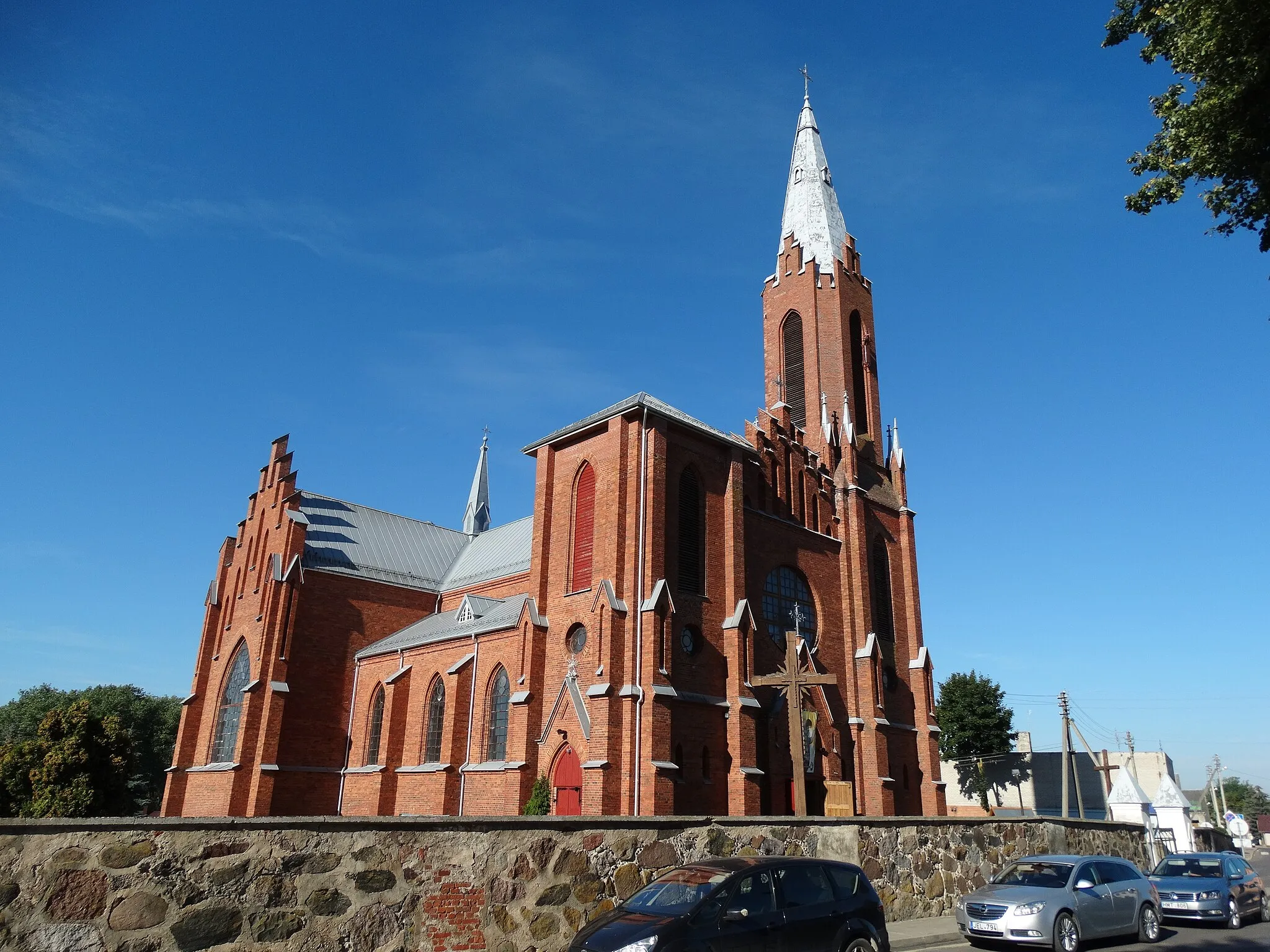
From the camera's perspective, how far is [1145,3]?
1280 cm

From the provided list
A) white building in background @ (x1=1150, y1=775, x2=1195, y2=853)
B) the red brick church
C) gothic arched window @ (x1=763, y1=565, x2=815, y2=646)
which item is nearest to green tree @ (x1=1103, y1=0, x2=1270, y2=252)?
the red brick church

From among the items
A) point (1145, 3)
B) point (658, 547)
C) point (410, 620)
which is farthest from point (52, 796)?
point (1145, 3)

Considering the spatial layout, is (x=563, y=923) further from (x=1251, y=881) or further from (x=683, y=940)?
(x=1251, y=881)

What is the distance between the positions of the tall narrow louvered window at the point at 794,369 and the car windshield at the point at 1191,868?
67.7ft

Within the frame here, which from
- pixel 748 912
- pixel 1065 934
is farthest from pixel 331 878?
pixel 1065 934

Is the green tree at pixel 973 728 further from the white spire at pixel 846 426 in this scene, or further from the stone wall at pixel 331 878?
the stone wall at pixel 331 878

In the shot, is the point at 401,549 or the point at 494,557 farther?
the point at 401,549

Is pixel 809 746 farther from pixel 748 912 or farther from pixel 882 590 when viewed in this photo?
pixel 748 912

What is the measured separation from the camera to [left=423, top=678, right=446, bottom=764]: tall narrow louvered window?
101ft

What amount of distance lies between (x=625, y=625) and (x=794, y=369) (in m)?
17.0

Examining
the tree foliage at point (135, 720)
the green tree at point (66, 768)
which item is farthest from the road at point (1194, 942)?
the tree foliage at point (135, 720)

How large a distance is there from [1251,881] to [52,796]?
132 ft

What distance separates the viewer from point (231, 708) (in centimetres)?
3544

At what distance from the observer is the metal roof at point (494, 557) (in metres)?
38.2
